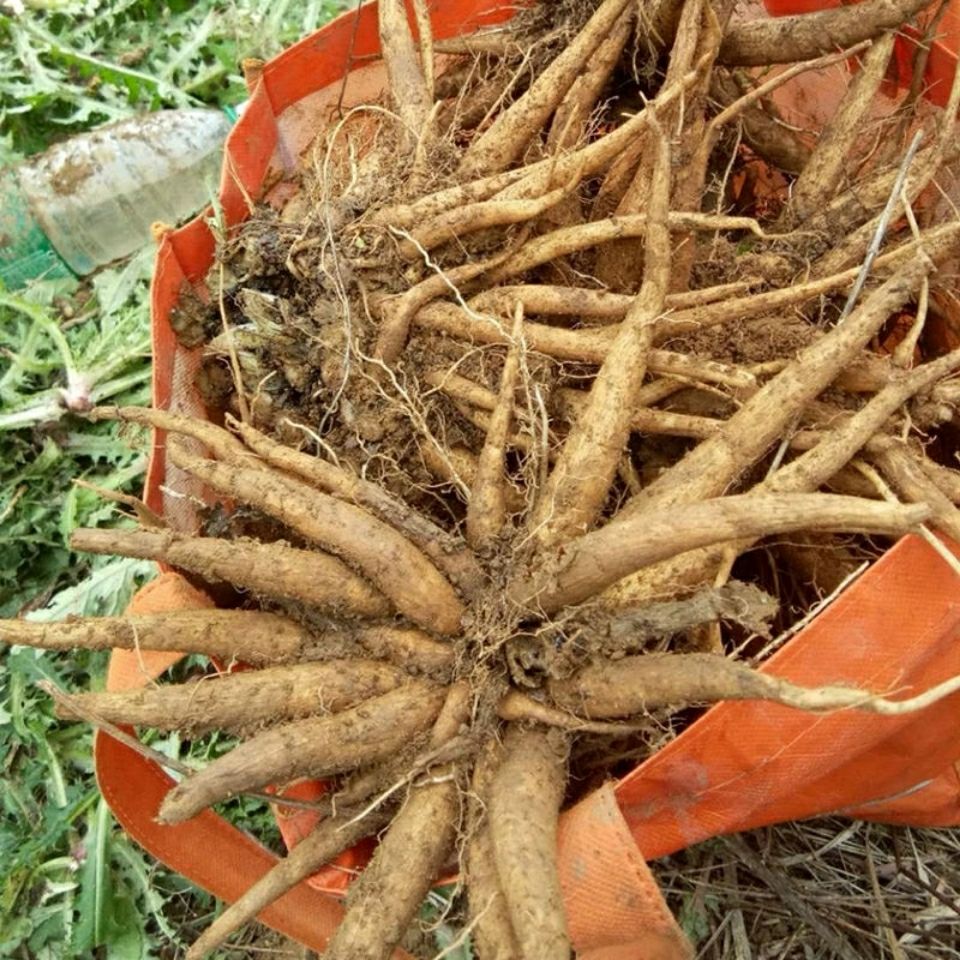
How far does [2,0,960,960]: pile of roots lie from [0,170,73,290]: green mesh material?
1163 mm

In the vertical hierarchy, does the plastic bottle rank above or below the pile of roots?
above

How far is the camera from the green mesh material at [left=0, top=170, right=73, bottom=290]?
241 cm

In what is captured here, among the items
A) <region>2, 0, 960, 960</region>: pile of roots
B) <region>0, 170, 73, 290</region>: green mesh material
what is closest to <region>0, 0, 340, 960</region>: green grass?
<region>0, 170, 73, 290</region>: green mesh material

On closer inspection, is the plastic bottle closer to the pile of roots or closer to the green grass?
the green grass

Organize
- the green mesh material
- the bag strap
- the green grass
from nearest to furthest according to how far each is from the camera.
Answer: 1. the bag strap
2. the green grass
3. the green mesh material

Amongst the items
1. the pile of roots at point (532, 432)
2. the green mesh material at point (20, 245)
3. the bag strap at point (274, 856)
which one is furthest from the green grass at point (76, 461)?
the pile of roots at point (532, 432)

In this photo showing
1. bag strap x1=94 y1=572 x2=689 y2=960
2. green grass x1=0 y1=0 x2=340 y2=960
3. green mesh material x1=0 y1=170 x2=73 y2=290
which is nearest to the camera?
bag strap x1=94 y1=572 x2=689 y2=960

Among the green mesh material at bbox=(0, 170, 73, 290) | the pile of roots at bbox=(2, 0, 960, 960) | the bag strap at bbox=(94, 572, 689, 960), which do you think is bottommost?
the bag strap at bbox=(94, 572, 689, 960)

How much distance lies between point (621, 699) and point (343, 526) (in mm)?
434

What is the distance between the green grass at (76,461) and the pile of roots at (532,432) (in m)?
0.64

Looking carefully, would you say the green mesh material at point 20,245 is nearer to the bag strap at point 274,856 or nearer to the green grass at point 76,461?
the green grass at point 76,461

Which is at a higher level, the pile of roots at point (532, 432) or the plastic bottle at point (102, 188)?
the plastic bottle at point (102, 188)

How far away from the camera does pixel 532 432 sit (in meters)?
1.27

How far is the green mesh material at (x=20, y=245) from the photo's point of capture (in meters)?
2.41
